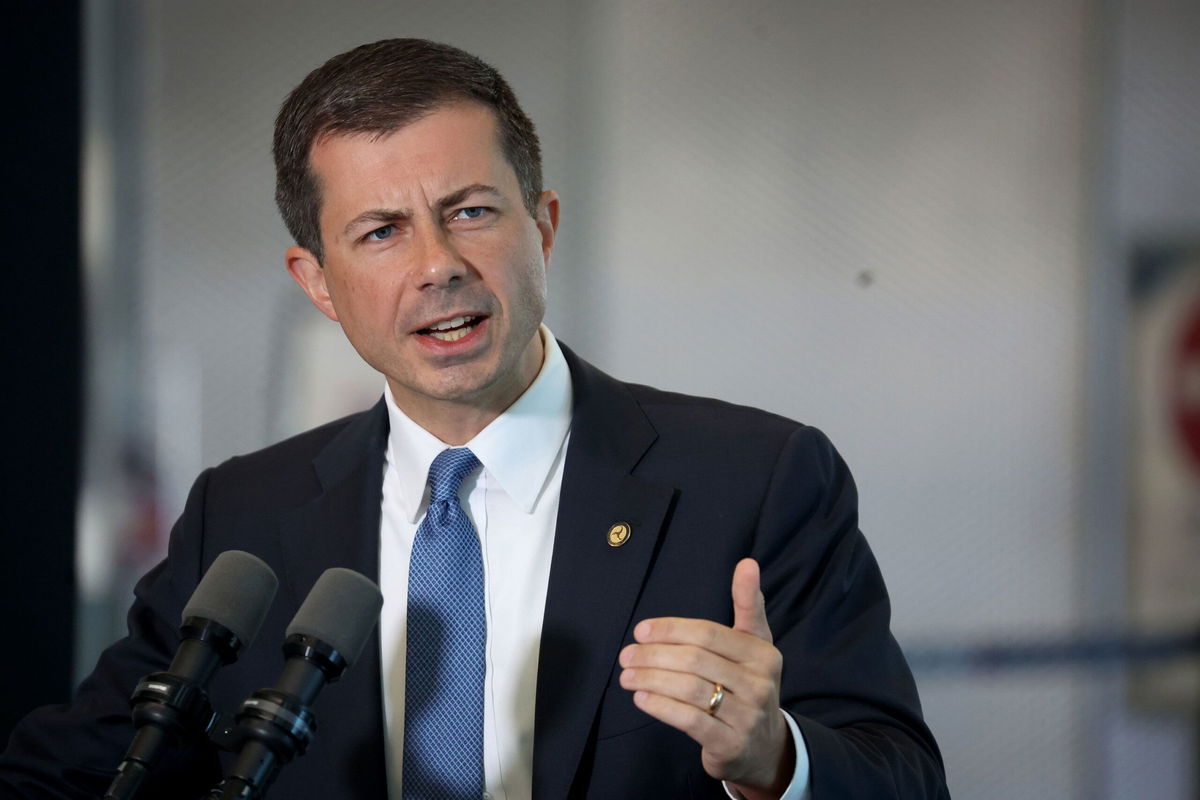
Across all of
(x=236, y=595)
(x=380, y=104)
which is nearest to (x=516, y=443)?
(x=380, y=104)

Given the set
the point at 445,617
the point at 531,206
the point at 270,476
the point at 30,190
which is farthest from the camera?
the point at 30,190

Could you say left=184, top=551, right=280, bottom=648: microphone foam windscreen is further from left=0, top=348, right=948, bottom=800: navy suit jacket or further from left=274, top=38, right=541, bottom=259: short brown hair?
left=274, top=38, right=541, bottom=259: short brown hair

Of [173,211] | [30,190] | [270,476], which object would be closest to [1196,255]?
[270,476]

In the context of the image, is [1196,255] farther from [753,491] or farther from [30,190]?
[30,190]

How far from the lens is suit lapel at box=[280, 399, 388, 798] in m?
1.55

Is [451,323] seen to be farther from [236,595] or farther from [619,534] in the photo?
[236,595]

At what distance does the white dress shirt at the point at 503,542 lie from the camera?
61.4 inches

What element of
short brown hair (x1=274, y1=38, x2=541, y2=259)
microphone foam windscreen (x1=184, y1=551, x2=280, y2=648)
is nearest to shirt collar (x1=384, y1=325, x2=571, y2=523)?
short brown hair (x1=274, y1=38, x2=541, y2=259)

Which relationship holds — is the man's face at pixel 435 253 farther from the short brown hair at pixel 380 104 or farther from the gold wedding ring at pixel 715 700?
the gold wedding ring at pixel 715 700

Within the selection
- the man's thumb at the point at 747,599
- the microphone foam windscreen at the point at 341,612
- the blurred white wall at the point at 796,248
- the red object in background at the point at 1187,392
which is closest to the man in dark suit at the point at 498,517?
the man's thumb at the point at 747,599

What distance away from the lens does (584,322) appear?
2572 millimetres

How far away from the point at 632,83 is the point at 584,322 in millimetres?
515

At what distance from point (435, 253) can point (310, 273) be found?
1.20ft

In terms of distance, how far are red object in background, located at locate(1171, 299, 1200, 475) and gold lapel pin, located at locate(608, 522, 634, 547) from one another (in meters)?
1.57
